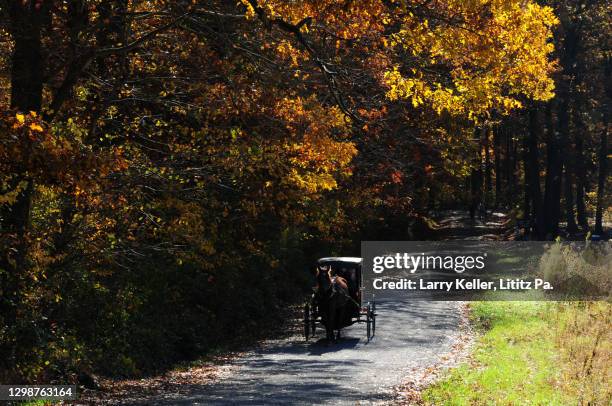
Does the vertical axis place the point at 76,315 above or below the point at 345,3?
below

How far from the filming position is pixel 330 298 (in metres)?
23.0

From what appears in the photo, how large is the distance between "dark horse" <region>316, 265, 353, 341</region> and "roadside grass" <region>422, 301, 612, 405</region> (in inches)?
147

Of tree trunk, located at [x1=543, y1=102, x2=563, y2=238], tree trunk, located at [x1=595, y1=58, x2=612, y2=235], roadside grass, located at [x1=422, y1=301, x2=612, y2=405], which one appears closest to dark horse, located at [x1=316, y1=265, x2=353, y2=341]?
roadside grass, located at [x1=422, y1=301, x2=612, y2=405]

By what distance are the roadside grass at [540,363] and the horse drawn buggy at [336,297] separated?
11.9 feet

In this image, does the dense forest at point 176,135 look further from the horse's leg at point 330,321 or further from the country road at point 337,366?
the horse's leg at point 330,321

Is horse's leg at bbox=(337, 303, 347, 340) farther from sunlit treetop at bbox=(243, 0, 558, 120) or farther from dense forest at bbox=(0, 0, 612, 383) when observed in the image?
sunlit treetop at bbox=(243, 0, 558, 120)

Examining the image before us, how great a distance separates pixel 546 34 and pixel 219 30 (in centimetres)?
594

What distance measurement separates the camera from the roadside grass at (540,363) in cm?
1450

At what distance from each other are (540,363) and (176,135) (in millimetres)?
9368

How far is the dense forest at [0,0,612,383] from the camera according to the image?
1413cm

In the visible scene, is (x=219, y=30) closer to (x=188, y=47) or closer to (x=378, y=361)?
(x=188, y=47)

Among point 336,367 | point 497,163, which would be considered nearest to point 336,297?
point 336,367

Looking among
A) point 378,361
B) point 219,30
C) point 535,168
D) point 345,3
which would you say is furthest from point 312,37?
point 535,168

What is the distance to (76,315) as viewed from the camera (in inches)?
721
